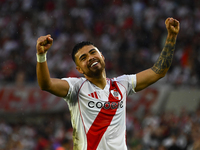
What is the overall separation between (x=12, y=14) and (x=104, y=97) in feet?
46.1

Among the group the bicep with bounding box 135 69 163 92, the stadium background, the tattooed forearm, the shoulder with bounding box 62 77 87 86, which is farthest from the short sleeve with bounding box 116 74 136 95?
the stadium background

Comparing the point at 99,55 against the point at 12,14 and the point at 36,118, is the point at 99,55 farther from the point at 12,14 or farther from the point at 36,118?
the point at 12,14

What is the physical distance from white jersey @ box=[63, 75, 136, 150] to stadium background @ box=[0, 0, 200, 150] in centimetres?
528

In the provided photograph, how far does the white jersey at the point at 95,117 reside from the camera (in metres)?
3.69

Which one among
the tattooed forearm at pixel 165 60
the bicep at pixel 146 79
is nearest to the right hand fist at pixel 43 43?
the bicep at pixel 146 79

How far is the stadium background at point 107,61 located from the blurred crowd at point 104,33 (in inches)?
1.3

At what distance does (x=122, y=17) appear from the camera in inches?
600

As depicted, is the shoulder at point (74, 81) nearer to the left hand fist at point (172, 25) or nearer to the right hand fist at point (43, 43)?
the right hand fist at point (43, 43)

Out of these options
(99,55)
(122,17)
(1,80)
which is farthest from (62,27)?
(99,55)

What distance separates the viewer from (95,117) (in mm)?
3734

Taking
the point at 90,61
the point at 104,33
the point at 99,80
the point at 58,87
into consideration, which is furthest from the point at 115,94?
the point at 104,33

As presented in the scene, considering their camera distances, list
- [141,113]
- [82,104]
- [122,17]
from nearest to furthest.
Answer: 1. [82,104]
2. [141,113]
3. [122,17]

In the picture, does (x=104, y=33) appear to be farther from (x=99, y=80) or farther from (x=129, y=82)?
(x=99, y=80)

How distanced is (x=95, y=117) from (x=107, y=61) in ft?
31.9
